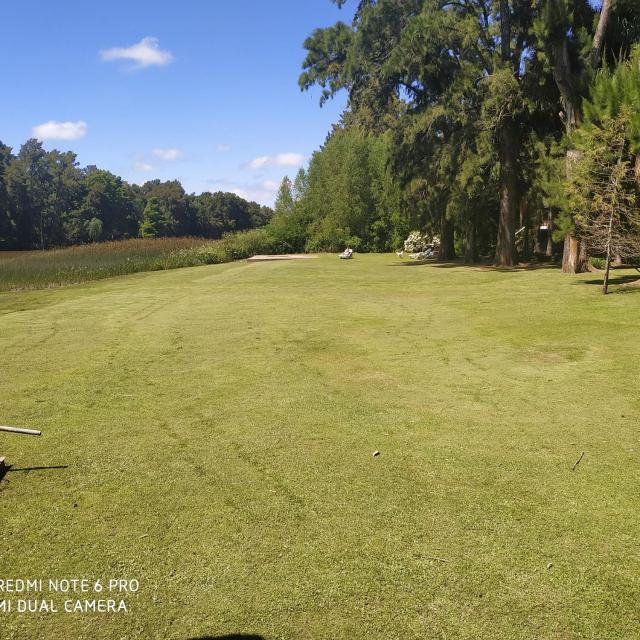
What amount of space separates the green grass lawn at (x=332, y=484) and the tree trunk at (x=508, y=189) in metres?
14.4

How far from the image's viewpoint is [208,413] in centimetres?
610

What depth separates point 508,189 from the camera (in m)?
23.1

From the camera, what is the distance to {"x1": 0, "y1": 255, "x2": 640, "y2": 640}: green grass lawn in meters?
3.00

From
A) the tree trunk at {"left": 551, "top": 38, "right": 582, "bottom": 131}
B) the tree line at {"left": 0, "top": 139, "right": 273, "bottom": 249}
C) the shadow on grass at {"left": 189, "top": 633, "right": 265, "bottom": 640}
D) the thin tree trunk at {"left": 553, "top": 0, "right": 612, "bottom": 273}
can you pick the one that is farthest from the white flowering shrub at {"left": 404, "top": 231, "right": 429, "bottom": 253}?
the tree line at {"left": 0, "top": 139, "right": 273, "bottom": 249}

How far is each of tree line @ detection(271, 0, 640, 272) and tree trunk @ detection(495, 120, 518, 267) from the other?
5 centimetres

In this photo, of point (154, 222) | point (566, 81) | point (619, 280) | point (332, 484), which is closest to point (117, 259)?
point (566, 81)

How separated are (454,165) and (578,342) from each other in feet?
51.5

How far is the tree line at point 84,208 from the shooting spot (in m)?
71.1

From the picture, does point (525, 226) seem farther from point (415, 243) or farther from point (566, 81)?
point (415, 243)

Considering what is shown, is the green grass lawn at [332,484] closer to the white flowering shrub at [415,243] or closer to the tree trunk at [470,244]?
the tree trunk at [470,244]

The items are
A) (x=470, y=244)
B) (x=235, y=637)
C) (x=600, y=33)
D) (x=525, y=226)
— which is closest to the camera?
(x=235, y=637)

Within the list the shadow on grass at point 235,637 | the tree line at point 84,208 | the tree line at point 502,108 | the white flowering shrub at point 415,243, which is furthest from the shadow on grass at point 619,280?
the tree line at point 84,208

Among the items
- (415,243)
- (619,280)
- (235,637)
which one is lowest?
(235,637)

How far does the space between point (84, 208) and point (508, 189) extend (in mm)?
70896
